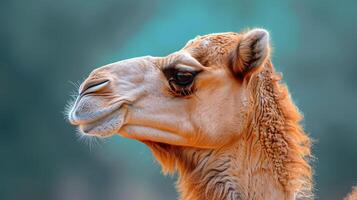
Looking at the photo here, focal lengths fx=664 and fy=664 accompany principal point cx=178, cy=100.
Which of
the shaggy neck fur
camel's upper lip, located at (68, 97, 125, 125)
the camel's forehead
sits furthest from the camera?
the camel's forehead

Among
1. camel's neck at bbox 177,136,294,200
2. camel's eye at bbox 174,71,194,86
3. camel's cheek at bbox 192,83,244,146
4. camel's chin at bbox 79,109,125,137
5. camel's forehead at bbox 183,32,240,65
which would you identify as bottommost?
camel's chin at bbox 79,109,125,137

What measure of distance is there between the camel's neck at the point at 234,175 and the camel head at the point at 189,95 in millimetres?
49

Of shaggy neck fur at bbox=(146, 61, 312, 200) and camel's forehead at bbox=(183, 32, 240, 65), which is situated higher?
camel's forehead at bbox=(183, 32, 240, 65)

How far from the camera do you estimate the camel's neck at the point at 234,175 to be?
2.45 m

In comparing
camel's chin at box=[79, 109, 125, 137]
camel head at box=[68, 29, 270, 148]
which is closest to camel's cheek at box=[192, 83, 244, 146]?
camel head at box=[68, 29, 270, 148]

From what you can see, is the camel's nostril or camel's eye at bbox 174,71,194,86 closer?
the camel's nostril

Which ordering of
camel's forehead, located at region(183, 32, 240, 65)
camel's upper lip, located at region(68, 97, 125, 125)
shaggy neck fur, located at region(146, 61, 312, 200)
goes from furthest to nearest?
camel's forehead, located at region(183, 32, 240, 65)
shaggy neck fur, located at region(146, 61, 312, 200)
camel's upper lip, located at region(68, 97, 125, 125)

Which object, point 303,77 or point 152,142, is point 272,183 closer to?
point 152,142

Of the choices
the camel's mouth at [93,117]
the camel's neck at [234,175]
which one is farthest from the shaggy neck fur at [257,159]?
the camel's mouth at [93,117]

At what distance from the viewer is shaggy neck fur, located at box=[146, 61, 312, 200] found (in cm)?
246

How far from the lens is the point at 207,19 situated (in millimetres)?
5895

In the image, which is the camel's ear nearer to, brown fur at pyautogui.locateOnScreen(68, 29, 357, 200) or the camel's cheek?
brown fur at pyautogui.locateOnScreen(68, 29, 357, 200)

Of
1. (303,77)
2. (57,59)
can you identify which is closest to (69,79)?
(57,59)

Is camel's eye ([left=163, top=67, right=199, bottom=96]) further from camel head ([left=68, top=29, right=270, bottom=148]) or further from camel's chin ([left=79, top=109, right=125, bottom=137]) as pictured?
camel's chin ([left=79, top=109, right=125, bottom=137])
